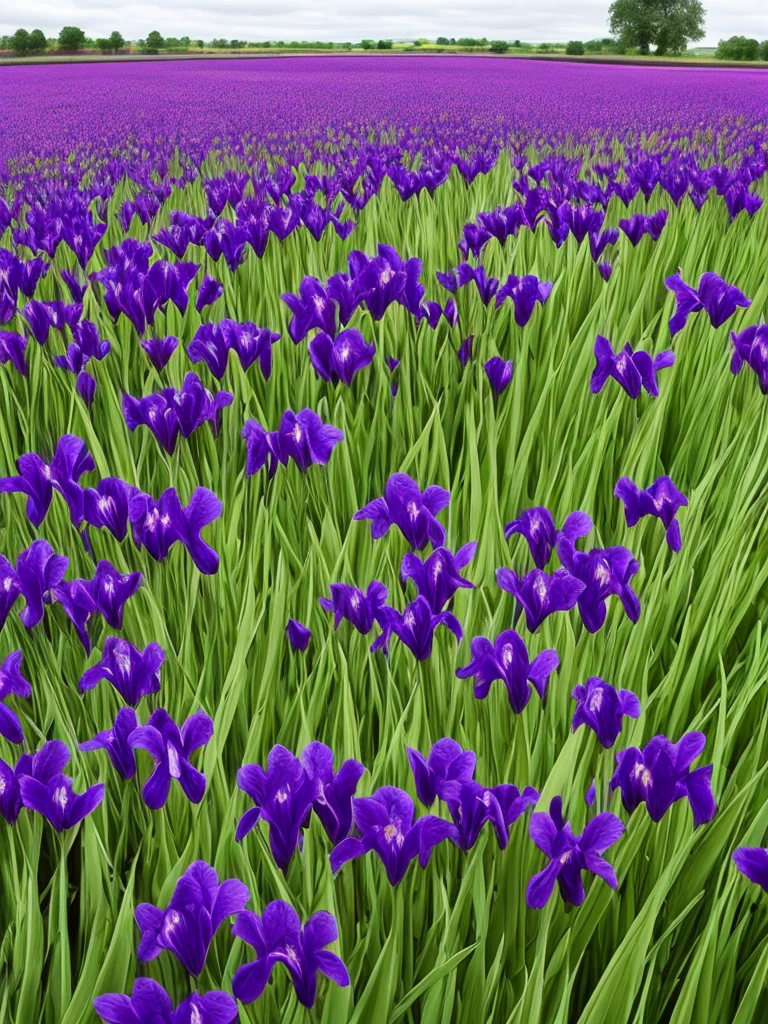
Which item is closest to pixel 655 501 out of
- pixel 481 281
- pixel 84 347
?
pixel 481 281

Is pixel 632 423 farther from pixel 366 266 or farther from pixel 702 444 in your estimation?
pixel 366 266

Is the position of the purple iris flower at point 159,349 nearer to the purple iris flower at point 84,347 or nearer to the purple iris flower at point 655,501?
the purple iris flower at point 84,347

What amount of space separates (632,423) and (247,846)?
4.50 feet

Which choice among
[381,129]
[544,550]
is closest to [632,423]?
[544,550]

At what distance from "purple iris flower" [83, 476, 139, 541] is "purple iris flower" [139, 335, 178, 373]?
2.76 ft

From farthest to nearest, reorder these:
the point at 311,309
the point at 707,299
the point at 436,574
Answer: the point at 707,299, the point at 311,309, the point at 436,574

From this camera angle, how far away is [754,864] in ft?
2.51

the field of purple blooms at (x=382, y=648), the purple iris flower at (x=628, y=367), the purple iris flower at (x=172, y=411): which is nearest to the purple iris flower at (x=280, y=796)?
the field of purple blooms at (x=382, y=648)

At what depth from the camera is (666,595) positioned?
140 cm

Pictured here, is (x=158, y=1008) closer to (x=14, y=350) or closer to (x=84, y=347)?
(x=84, y=347)

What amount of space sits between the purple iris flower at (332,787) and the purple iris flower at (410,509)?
0.46 m

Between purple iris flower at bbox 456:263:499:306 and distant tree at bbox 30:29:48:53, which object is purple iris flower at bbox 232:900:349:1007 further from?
distant tree at bbox 30:29:48:53

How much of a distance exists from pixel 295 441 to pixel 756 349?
108 centimetres

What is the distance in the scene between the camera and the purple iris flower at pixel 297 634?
4.03ft
